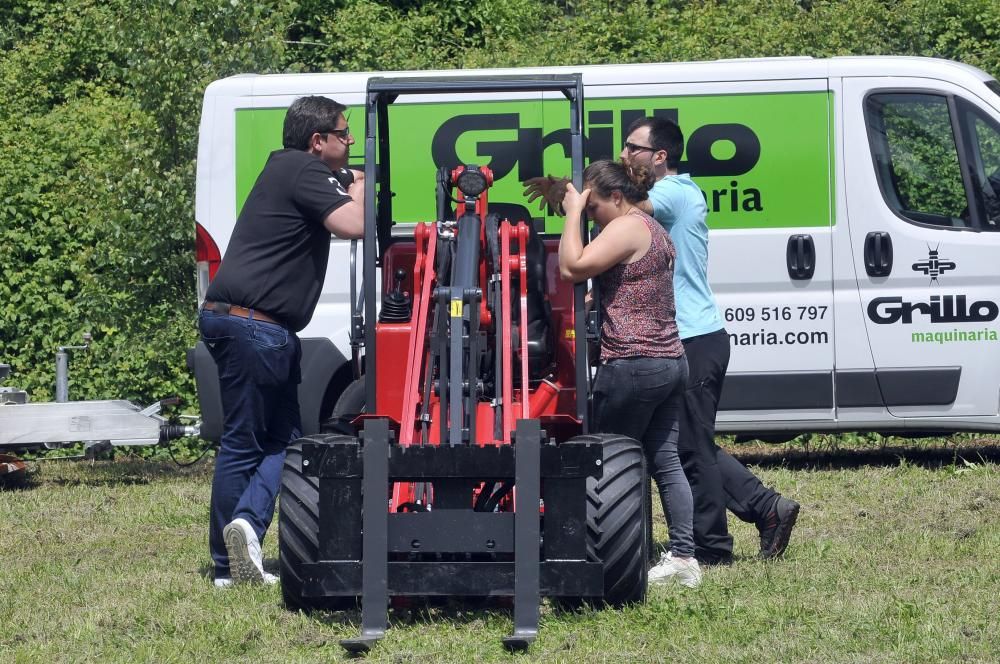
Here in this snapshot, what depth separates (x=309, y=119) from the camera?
5.70 m

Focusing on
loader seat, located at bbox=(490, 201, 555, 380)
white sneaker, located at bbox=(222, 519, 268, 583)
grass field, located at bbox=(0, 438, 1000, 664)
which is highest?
loader seat, located at bbox=(490, 201, 555, 380)

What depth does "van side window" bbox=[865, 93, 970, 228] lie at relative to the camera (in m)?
8.16

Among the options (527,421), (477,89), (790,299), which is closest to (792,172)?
(790,299)

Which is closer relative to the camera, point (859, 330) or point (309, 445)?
point (309, 445)

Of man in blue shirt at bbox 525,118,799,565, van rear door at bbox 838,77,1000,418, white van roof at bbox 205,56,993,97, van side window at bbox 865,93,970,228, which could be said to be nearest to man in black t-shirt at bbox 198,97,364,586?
man in blue shirt at bbox 525,118,799,565

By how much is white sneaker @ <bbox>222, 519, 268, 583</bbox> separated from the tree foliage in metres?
4.03

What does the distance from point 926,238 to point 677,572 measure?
340 cm

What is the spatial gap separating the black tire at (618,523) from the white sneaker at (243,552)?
1.33 metres

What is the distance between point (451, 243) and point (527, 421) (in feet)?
3.13

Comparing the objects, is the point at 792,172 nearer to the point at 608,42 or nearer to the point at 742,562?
the point at 742,562

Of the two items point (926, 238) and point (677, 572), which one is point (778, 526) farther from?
point (926, 238)

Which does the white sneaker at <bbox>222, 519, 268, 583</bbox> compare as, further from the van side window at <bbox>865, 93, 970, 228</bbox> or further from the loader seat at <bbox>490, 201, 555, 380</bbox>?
the van side window at <bbox>865, 93, 970, 228</bbox>

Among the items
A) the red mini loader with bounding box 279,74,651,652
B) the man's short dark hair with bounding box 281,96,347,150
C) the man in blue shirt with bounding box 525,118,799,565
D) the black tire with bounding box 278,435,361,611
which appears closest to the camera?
the red mini loader with bounding box 279,74,651,652

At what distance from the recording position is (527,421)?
4734mm
